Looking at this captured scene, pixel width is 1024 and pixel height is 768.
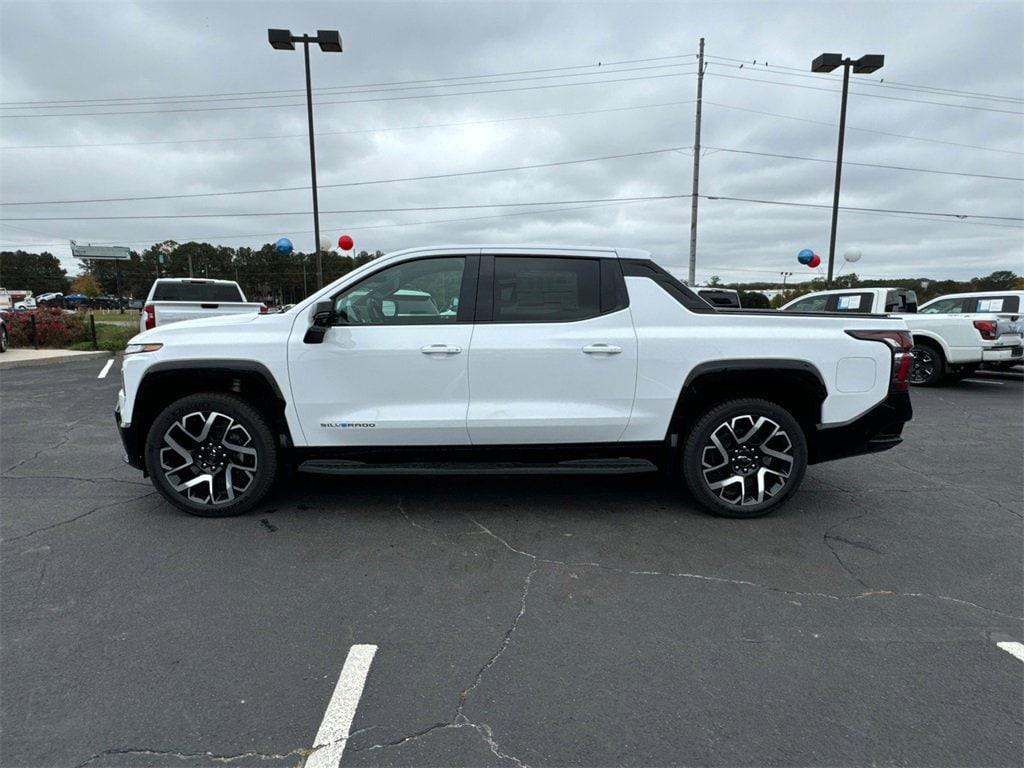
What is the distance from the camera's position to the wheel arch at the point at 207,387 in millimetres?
3928

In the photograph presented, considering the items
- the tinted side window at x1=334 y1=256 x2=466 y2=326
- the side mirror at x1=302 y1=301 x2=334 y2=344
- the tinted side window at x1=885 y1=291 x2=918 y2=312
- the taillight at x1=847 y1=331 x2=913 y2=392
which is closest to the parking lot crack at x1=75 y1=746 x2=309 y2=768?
the side mirror at x1=302 y1=301 x2=334 y2=344

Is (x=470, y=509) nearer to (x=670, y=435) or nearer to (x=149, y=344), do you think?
(x=670, y=435)

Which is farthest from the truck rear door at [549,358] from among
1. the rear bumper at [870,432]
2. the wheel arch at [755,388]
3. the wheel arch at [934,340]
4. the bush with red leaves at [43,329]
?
the bush with red leaves at [43,329]

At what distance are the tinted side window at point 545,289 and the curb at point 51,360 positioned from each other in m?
13.4

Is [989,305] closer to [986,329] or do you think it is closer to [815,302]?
[986,329]

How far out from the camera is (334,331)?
3.95 meters

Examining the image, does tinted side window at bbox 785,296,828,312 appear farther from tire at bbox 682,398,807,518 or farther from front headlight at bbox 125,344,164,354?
front headlight at bbox 125,344,164,354

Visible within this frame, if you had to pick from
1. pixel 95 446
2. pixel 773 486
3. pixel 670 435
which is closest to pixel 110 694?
pixel 670 435

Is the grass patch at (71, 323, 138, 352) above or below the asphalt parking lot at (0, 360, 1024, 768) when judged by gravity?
above

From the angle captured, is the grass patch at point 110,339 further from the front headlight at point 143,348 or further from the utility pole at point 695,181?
the utility pole at point 695,181

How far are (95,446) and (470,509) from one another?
4.52 m

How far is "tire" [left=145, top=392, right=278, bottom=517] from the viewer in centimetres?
401

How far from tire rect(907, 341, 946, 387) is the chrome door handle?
9.25 meters

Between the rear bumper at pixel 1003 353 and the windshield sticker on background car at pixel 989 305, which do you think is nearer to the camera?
the rear bumper at pixel 1003 353
